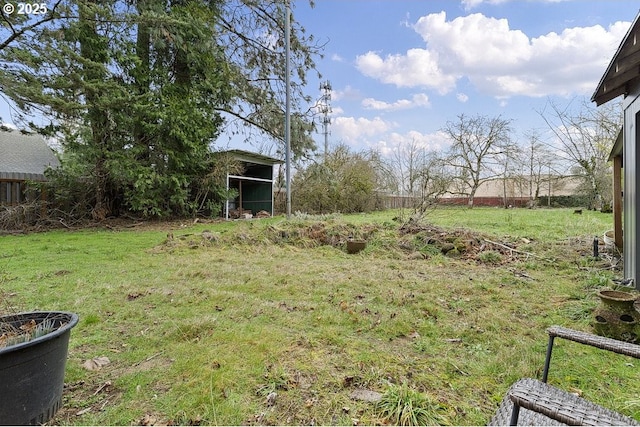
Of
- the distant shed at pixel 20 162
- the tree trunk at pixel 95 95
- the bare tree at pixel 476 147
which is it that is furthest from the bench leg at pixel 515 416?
the bare tree at pixel 476 147

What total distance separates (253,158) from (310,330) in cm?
1257

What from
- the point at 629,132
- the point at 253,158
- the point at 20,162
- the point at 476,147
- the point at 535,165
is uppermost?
the point at 476,147

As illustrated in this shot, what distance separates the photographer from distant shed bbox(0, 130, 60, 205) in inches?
429

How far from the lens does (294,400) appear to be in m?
1.91

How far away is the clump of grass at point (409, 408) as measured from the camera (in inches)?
67.4

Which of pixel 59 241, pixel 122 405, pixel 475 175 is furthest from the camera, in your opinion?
pixel 475 175

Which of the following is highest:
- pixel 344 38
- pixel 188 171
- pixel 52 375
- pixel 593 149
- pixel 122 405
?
pixel 344 38

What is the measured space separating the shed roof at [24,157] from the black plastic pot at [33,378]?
1237 centimetres

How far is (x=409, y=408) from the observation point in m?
1.78

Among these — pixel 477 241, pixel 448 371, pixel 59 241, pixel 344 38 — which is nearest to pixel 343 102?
pixel 344 38

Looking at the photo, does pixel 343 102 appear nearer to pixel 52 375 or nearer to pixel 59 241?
pixel 59 241

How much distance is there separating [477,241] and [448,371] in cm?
550

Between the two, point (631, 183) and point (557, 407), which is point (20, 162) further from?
point (631, 183)

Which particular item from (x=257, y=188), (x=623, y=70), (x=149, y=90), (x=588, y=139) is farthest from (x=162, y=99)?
(x=588, y=139)
